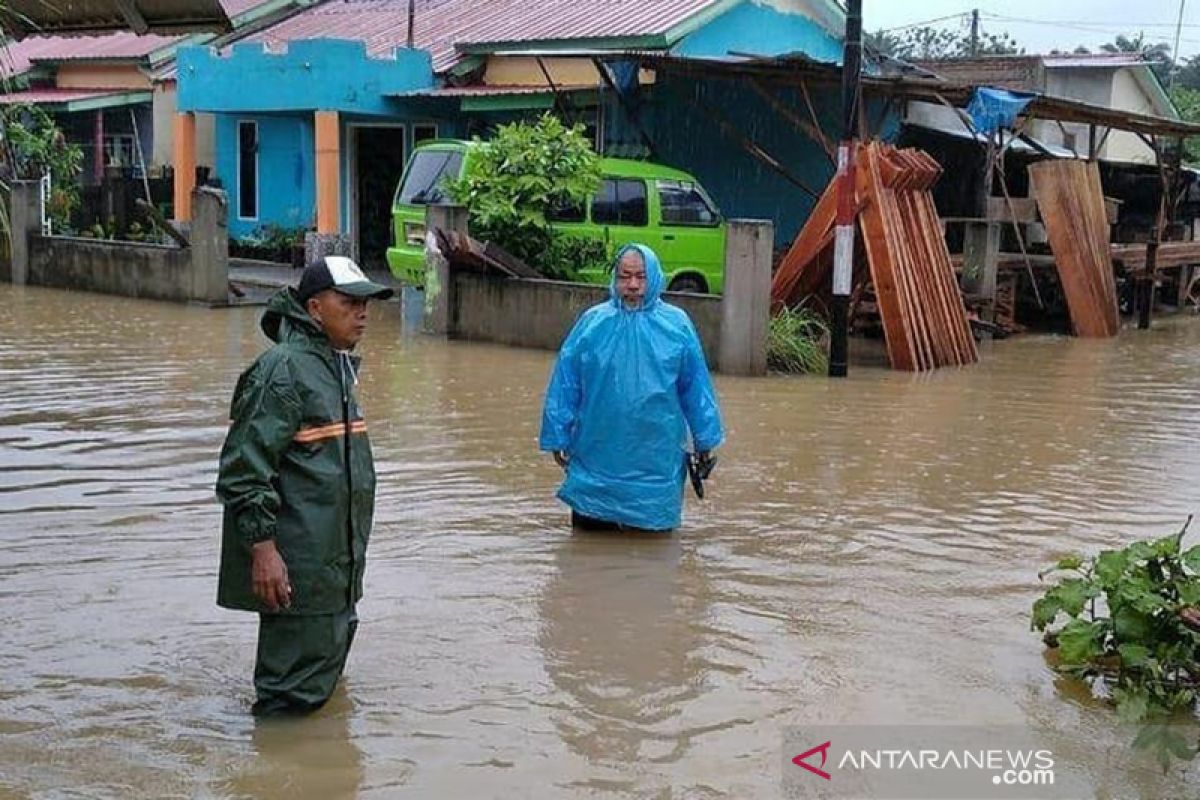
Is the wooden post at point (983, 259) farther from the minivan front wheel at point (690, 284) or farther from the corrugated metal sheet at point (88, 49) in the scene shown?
the corrugated metal sheet at point (88, 49)

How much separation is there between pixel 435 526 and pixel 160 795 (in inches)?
133

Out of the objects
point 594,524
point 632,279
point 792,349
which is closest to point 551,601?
point 594,524

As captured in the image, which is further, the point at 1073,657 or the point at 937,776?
the point at 1073,657

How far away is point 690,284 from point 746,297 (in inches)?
121

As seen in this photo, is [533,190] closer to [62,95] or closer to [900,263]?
[900,263]

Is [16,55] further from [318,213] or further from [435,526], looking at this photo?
[435,526]

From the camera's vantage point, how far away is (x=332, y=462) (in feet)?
15.6

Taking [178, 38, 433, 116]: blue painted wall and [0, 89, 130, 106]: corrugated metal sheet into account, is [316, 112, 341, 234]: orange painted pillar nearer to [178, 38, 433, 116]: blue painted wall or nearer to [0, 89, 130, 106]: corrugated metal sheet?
[178, 38, 433, 116]: blue painted wall

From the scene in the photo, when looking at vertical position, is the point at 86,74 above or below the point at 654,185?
above

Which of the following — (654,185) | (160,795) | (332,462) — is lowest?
(160,795)

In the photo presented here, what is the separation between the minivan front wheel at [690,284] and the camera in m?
16.4

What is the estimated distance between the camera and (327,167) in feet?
72.6

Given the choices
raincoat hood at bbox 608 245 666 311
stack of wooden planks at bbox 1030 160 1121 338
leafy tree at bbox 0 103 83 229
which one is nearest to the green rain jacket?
raincoat hood at bbox 608 245 666 311

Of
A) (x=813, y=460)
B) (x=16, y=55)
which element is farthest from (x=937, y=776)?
(x=16, y=55)
